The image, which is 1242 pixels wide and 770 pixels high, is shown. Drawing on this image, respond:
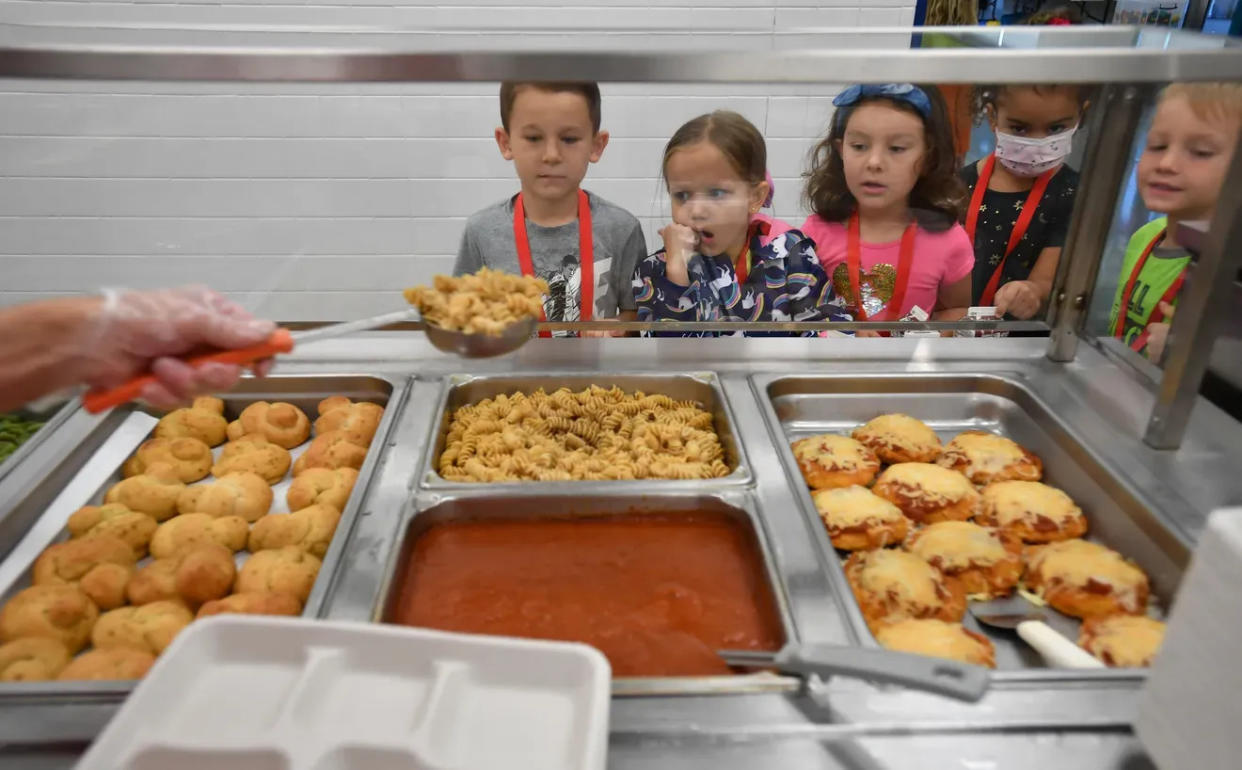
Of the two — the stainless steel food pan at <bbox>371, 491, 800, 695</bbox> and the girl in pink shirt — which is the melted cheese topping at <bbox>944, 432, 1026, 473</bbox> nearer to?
the girl in pink shirt

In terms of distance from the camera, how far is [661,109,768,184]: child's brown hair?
191 centimetres

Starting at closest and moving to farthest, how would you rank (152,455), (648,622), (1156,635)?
1. (1156,635)
2. (648,622)
3. (152,455)

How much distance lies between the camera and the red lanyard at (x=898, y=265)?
208cm

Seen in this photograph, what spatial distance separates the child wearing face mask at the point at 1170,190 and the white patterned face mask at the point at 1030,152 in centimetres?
31

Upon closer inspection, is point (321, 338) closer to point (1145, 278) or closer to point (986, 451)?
→ point (986, 451)

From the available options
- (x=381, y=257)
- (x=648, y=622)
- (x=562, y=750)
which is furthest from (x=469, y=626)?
(x=381, y=257)

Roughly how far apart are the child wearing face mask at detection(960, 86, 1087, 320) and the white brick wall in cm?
47

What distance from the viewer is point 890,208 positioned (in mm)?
2045

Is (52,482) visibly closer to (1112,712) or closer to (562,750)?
(562,750)

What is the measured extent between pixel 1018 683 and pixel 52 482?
171 cm

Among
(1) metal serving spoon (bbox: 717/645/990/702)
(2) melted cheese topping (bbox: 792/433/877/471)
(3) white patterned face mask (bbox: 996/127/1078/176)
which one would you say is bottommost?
(2) melted cheese topping (bbox: 792/433/877/471)

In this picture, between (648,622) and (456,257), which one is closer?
(648,622)

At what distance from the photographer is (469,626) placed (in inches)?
50.6

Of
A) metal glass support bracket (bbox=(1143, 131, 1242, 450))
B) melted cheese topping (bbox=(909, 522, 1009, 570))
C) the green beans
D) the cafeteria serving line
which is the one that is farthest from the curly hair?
the green beans
